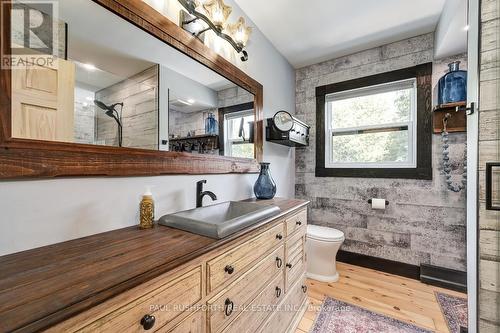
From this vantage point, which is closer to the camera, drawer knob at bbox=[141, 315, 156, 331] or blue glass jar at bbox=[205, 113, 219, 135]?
drawer knob at bbox=[141, 315, 156, 331]

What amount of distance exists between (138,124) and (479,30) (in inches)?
71.8

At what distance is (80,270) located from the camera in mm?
579

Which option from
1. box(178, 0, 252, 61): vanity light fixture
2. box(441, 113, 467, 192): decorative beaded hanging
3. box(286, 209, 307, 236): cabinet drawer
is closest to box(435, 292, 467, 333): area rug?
box(441, 113, 467, 192): decorative beaded hanging

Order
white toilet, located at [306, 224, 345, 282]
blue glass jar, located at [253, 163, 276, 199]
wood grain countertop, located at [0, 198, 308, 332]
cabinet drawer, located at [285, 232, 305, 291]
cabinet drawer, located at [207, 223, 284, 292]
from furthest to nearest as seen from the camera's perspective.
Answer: white toilet, located at [306, 224, 345, 282]
blue glass jar, located at [253, 163, 276, 199]
cabinet drawer, located at [285, 232, 305, 291]
cabinet drawer, located at [207, 223, 284, 292]
wood grain countertop, located at [0, 198, 308, 332]

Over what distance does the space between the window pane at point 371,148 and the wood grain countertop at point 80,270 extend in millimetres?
2180

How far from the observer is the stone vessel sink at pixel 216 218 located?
868 millimetres

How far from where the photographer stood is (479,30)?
1075 mm

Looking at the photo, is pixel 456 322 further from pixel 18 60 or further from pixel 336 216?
pixel 18 60

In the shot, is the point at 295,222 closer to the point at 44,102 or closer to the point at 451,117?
the point at 44,102

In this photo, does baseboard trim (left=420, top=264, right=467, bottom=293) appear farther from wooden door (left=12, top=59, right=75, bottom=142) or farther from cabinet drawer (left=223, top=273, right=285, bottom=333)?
wooden door (left=12, top=59, right=75, bottom=142)

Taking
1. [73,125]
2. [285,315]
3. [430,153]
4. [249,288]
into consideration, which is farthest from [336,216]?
[73,125]

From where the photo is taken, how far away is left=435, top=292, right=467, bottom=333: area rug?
1551 millimetres

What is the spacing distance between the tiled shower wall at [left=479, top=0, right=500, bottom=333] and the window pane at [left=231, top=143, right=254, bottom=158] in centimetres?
145

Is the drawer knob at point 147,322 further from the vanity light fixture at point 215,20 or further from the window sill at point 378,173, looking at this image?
the window sill at point 378,173
